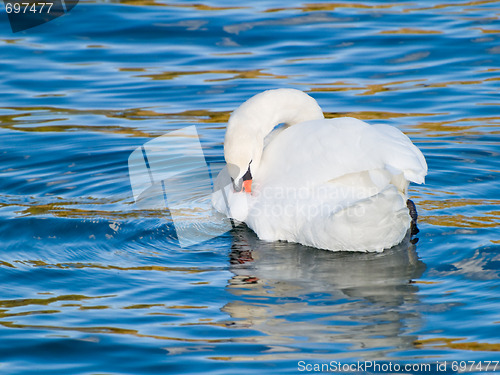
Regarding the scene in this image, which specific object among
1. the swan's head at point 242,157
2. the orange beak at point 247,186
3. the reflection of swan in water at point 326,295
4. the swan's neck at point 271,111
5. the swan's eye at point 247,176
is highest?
the swan's neck at point 271,111

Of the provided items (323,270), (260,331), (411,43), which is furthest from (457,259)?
(411,43)

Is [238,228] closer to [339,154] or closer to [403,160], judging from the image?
[339,154]

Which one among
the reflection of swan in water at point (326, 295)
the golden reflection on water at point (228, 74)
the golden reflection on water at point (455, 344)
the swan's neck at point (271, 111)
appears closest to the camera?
the golden reflection on water at point (455, 344)

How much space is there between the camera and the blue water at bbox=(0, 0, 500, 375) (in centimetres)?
477

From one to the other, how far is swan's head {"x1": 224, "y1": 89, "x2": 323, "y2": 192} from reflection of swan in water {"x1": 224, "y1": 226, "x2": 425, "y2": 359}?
0.56 m

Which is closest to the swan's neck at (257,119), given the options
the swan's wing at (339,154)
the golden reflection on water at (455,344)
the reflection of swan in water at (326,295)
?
the swan's wing at (339,154)

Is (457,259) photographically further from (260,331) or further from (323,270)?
(260,331)

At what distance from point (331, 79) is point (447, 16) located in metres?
3.28

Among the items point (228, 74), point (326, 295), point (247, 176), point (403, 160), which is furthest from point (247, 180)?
point (228, 74)

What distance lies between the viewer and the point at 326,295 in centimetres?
538

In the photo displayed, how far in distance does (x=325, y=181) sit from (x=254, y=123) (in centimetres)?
111

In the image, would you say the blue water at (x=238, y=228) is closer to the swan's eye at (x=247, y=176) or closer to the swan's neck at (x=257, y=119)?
the swan's eye at (x=247, y=176)

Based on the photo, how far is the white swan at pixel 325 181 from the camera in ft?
18.9

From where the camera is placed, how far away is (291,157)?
20.4 feet
